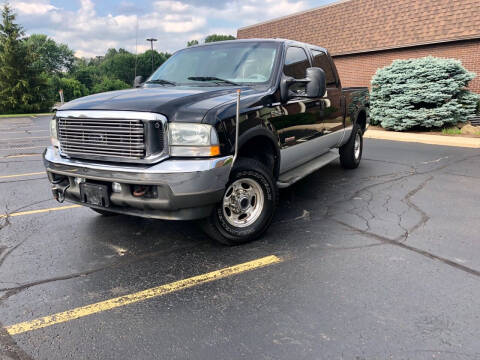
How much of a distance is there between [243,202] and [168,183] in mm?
952

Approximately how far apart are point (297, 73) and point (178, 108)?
2.19 m

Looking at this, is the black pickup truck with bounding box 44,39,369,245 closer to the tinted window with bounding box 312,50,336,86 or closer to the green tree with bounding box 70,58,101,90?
the tinted window with bounding box 312,50,336,86

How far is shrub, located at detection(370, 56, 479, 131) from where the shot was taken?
12133 mm

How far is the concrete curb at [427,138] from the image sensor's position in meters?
10.6

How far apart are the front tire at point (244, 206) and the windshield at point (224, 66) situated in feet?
3.72

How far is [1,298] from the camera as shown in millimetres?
2896

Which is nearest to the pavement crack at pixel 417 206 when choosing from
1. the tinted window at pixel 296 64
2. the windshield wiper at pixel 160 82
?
the tinted window at pixel 296 64

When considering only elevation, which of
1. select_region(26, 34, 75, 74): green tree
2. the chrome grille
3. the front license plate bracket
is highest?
select_region(26, 34, 75, 74): green tree

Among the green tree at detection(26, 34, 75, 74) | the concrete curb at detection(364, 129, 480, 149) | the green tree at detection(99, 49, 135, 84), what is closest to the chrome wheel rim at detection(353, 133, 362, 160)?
the concrete curb at detection(364, 129, 480, 149)

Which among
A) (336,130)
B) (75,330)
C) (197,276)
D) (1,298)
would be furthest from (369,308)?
(336,130)

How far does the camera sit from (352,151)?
23.2 feet

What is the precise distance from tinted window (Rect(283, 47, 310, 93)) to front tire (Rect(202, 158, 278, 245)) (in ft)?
4.01

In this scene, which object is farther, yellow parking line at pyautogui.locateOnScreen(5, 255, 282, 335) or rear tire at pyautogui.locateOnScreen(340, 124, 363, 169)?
rear tire at pyautogui.locateOnScreen(340, 124, 363, 169)

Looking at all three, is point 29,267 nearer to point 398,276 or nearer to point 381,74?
point 398,276
